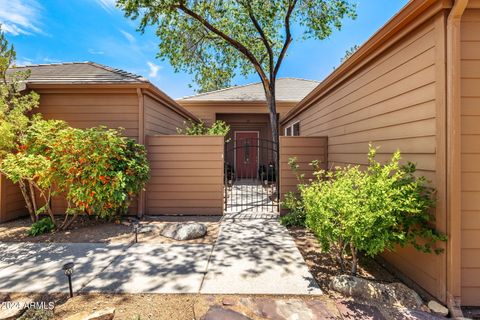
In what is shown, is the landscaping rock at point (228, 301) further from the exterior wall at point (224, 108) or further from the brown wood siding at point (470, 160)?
the exterior wall at point (224, 108)

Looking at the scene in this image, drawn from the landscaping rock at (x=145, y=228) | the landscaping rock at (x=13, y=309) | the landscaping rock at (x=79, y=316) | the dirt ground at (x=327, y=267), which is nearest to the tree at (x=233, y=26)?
the dirt ground at (x=327, y=267)

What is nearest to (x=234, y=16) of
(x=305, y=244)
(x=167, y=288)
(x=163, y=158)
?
(x=163, y=158)

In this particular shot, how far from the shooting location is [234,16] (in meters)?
8.72

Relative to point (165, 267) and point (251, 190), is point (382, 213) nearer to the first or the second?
point (165, 267)

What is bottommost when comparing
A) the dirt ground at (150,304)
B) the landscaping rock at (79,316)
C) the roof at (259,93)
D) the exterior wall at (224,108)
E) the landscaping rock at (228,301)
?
the dirt ground at (150,304)

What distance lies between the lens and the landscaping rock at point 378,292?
7.51ft

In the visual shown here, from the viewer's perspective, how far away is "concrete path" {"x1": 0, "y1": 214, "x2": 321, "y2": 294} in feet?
8.37

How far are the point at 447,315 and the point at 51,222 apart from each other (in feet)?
20.1

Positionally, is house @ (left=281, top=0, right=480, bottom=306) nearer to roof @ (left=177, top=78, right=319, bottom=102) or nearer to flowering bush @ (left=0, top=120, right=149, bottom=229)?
flowering bush @ (left=0, top=120, right=149, bottom=229)

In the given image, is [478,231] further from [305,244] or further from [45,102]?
[45,102]

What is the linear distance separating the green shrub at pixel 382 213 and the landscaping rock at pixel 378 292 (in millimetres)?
343

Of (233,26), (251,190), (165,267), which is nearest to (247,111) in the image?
(233,26)

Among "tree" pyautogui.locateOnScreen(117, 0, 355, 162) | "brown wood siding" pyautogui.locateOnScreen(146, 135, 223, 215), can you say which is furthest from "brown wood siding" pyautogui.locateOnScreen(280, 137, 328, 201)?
"tree" pyautogui.locateOnScreen(117, 0, 355, 162)

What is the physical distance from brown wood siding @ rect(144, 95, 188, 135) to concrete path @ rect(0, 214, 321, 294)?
2889 mm
